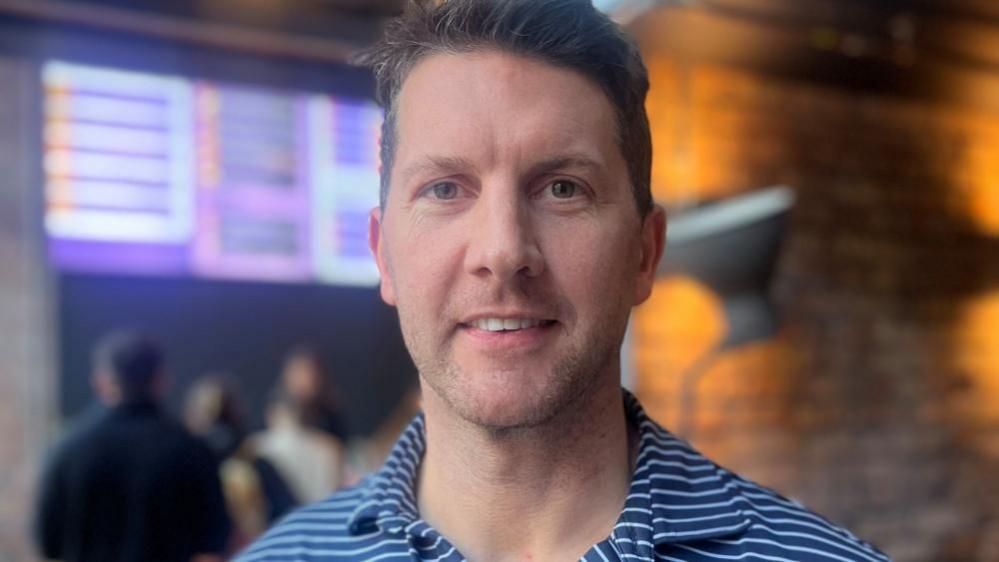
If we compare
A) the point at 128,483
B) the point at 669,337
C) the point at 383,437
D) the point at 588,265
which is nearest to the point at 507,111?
the point at 588,265

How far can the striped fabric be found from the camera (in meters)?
0.95

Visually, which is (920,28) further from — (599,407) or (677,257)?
(599,407)

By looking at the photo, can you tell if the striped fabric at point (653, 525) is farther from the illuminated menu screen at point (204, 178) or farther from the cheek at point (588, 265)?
the illuminated menu screen at point (204, 178)

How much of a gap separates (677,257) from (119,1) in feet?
6.26

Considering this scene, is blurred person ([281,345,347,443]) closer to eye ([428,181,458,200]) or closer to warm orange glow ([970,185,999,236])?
eye ([428,181,458,200])

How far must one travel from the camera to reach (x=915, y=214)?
14.7ft

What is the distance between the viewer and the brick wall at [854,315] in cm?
370

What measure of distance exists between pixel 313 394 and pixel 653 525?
2962 mm

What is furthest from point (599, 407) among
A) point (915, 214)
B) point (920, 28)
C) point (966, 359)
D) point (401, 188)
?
point (966, 359)

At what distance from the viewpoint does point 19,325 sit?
3.61 metres

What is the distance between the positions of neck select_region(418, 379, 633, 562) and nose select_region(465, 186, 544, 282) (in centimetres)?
16

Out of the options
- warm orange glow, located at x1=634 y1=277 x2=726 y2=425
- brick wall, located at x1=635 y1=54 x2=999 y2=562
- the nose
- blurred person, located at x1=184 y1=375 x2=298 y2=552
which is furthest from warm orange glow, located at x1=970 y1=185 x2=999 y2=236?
the nose

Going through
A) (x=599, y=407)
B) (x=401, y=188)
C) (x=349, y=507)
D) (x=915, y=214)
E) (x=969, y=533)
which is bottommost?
(x=969, y=533)

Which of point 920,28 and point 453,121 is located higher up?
point 920,28
